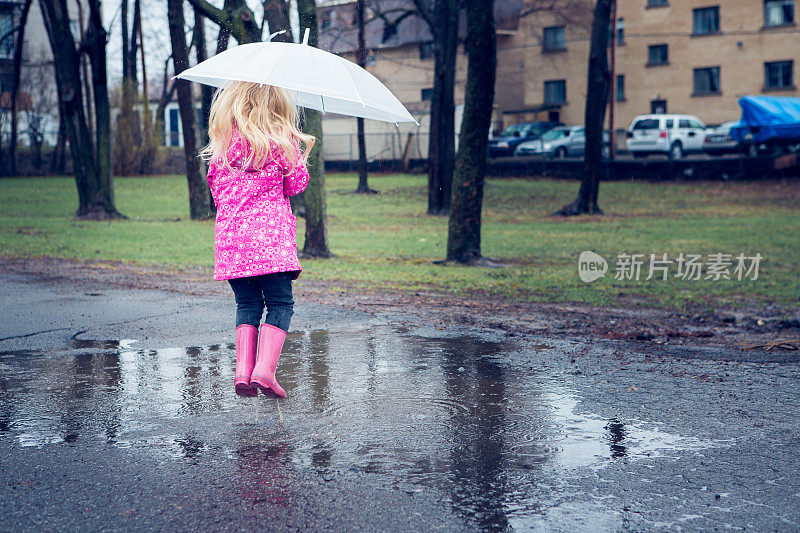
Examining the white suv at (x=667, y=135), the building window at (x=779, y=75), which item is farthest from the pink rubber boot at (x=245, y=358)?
the building window at (x=779, y=75)

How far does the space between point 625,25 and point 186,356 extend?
46011 millimetres

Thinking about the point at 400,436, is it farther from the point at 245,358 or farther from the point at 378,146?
the point at 378,146

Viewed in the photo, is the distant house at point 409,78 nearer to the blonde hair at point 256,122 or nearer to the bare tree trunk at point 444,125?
the bare tree trunk at point 444,125

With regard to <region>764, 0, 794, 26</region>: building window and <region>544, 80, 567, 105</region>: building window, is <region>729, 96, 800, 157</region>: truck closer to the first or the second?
<region>764, 0, 794, 26</region>: building window

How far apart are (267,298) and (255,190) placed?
1.93 ft

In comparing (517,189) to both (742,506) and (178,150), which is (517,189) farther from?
(742,506)

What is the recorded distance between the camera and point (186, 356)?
6148 mm

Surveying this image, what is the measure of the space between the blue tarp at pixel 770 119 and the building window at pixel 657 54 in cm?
1703

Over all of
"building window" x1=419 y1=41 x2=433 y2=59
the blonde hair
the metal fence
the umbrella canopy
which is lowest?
the blonde hair

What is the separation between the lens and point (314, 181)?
13.4m

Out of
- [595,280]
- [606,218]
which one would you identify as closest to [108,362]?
[595,280]

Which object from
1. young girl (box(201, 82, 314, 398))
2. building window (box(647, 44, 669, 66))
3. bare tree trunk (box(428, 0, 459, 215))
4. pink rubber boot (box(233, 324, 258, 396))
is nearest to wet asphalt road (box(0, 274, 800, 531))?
pink rubber boot (box(233, 324, 258, 396))

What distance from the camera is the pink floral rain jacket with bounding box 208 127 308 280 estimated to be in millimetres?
4422

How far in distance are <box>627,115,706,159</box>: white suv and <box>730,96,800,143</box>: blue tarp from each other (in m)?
6.98
